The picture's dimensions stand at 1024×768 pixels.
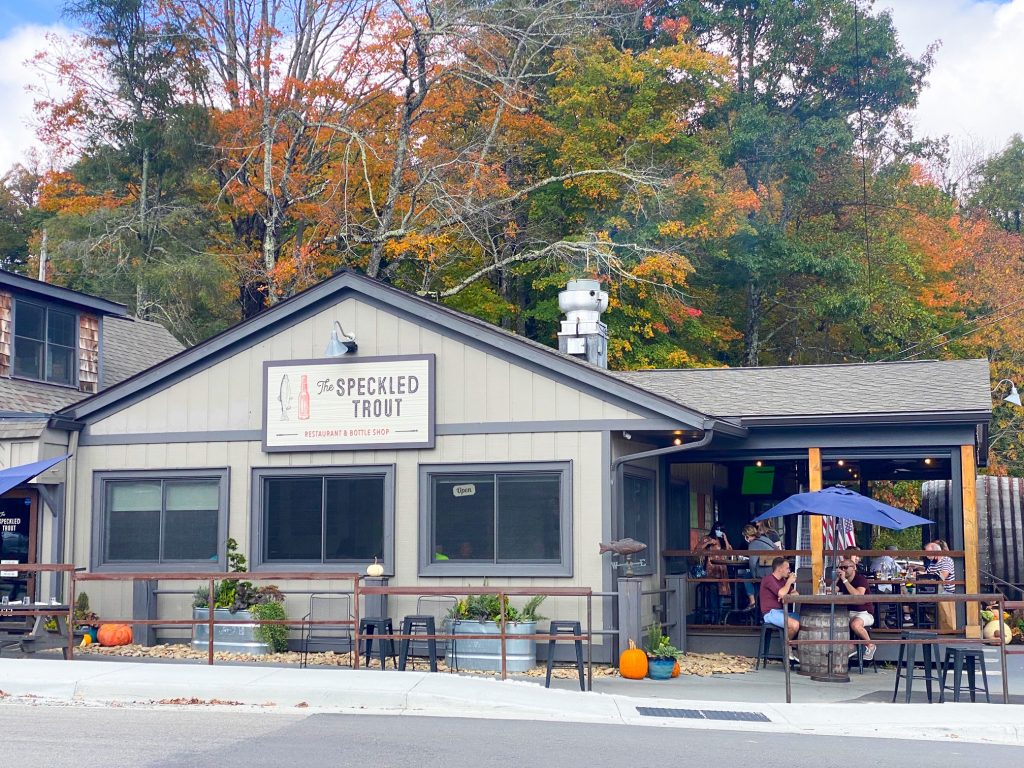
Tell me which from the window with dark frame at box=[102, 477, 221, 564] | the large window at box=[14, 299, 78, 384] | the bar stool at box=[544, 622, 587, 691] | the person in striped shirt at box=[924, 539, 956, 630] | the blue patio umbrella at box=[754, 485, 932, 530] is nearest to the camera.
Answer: the bar stool at box=[544, 622, 587, 691]

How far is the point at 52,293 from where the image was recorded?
21859 millimetres

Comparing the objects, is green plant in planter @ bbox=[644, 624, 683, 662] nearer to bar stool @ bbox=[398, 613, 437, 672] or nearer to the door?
bar stool @ bbox=[398, 613, 437, 672]

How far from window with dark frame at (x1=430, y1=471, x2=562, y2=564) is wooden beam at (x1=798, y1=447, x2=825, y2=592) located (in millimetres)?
3423

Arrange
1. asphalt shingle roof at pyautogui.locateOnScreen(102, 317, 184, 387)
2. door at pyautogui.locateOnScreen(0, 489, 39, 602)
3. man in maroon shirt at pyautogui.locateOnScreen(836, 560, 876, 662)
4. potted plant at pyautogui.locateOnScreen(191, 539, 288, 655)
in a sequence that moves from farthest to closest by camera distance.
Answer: asphalt shingle roof at pyautogui.locateOnScreen(102, 317, 184, 387)
door at pyautogui.locateOnScreen(0, 489, 39, 602)
potted plant at pyautogui.locateOnScreen(191, 539, 288, 655)
man in maroon shirt at pyautogui.locateOnScreen(836, 560, 876, 662)

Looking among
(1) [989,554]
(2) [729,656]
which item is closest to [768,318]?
(1) [989,554]

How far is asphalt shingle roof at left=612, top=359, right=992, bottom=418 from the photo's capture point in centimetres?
1600

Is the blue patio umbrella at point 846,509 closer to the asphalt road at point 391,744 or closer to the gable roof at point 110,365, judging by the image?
the asphalt road at point 391,744

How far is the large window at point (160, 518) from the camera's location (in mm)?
16469

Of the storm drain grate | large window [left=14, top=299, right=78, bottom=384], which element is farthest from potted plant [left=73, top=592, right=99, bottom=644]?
the storm drain grate

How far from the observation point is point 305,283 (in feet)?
102

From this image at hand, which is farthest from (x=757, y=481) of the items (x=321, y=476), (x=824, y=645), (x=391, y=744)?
(x=391, y=744)

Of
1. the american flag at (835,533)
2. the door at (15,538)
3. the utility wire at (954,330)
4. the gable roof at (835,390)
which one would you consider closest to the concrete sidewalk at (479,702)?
the gable roof at (835,390)

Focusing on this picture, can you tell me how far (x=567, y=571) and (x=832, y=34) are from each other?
1131 inches

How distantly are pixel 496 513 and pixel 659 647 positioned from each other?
2.65 metres
